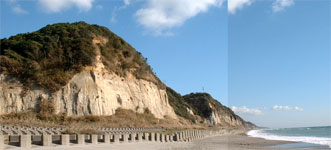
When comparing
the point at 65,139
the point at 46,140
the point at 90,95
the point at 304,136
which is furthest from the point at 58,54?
the point at 304,136

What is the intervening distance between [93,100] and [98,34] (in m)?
14.1

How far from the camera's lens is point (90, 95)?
123ft

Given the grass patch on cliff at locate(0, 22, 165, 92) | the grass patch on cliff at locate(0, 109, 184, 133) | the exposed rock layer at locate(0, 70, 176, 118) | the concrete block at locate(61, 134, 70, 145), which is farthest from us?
the grass patch on cliff at locate(0, 22, 165, 92)

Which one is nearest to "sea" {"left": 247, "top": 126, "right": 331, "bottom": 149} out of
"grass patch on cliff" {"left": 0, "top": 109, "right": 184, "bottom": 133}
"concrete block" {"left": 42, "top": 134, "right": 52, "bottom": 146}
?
"grass patch on cliff" {"left": 0, "top": 109, "right": 184, "bottom": 133}

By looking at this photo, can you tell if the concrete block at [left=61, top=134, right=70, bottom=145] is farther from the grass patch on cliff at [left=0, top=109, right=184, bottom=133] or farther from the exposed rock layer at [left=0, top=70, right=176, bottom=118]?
the exposed rock layer at [left=0, top=70, right=176, bottom=118]

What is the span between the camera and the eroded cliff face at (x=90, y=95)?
32625mm

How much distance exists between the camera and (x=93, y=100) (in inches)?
1476

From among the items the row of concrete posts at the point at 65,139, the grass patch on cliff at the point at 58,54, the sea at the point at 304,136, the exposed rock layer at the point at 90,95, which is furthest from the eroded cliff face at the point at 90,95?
the row of concrete posts at the point at 65,139

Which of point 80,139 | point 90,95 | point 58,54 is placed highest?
point 58,54

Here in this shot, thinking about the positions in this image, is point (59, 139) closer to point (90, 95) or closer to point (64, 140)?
point (64, 140)

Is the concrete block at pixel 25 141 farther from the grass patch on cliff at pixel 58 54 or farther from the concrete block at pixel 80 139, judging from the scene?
the grass patch on cliff at pixel 58 54

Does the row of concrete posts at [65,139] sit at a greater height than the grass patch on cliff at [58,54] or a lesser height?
lesser

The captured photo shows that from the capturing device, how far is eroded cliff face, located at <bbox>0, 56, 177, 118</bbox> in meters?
32.6

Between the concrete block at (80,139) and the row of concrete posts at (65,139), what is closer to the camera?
the row of concrete posts at (65,139)
